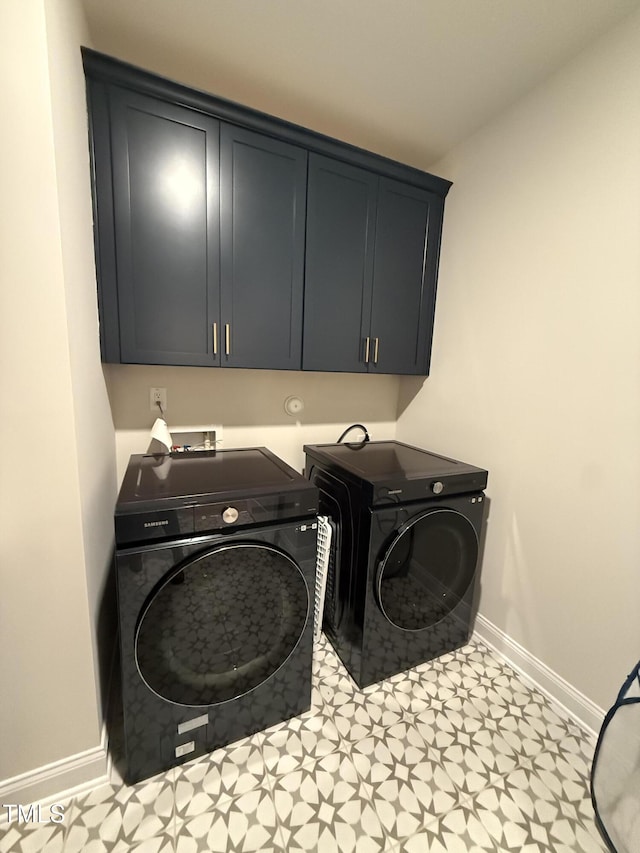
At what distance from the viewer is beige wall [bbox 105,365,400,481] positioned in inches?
64.2

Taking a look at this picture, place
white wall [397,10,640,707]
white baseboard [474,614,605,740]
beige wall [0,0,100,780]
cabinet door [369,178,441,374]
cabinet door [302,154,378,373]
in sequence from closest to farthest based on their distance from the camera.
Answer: beige wall [0,0,100,780] < white wall [397,10,640,707] < white baseboard [474,614,605,740] < cabinet door [302,154,378,373] < cabinet door [369,178,441,374]

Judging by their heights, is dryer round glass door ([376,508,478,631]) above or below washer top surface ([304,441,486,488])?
below

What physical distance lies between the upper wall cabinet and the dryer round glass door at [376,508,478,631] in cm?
85

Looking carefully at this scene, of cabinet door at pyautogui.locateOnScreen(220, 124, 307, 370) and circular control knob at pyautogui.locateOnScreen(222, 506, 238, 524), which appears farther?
cabinet door at pyautogui.locateOnScreen(220, 124, 307, 370)

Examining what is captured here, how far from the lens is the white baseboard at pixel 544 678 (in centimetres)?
132

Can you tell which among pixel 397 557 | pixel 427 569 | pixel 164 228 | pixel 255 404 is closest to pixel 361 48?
pixel 164 228

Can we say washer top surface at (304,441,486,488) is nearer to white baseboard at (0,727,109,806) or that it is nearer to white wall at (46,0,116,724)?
white wall at (46,0,116,724)

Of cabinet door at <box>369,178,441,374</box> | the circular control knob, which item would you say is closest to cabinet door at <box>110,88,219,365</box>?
the circular control knob

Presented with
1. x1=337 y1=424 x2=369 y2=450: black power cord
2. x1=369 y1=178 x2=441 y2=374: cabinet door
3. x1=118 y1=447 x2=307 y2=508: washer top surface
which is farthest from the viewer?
x1=337 y1=424 x2=369 y2=450: black power cord

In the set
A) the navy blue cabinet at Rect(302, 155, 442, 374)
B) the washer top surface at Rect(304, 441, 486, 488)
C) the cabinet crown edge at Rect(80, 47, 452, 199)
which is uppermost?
the cabinet crown edge at Rect(80, 47, 452, 199)

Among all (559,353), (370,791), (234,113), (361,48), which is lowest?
(370,791)

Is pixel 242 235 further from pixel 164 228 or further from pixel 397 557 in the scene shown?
pixel 397 557

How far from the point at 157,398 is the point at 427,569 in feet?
4.89

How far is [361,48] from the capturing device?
125 cm
